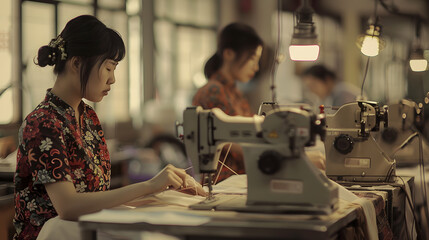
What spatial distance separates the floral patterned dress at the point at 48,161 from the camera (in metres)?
2.20

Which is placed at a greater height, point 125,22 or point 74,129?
point 125,22

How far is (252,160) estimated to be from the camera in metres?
2.12

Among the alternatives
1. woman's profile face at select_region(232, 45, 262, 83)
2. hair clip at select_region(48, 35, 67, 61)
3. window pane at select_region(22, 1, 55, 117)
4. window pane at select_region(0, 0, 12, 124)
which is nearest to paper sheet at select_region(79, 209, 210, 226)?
hair clip at select_region(48, 35, 67, 61)

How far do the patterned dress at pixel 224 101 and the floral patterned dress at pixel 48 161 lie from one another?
110 cm

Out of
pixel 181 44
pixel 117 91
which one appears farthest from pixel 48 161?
pixel 181 44

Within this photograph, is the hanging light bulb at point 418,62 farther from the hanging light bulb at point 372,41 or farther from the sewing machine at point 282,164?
the sewing machine at point 282,164

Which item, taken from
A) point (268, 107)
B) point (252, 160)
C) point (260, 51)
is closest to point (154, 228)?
point (252, 160)

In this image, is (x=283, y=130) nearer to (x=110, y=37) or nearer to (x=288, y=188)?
(x=288, y=188)

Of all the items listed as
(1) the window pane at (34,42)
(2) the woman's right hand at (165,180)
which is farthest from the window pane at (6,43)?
(2) the woman's right hand at (165,180)

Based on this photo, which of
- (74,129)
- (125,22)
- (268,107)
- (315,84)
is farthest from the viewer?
(125,22)

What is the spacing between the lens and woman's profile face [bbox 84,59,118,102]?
2.38m

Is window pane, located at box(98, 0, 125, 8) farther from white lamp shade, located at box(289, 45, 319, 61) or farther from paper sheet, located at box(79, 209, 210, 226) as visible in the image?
paper sheet, located at box(79, 209, 210, 226)

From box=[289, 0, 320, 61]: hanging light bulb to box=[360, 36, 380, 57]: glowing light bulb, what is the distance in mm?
583

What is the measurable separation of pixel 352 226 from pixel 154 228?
2.29ft
